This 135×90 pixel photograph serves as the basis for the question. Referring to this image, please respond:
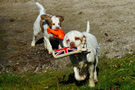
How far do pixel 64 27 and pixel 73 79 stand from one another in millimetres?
6019

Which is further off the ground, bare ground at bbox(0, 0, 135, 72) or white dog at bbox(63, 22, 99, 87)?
white dog at bbox(63, 22, 99, 87)

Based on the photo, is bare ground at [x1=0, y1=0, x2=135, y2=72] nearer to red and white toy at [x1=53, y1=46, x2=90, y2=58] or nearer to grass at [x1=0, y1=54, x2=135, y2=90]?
grass at [x1=0, y1=54, x2=135, y2=90]

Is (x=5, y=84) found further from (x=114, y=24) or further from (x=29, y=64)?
(x=114, y=24)

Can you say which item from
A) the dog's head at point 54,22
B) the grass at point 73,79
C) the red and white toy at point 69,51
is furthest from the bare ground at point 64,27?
the red and white toy at point 69,51

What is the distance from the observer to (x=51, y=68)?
7.56 metres

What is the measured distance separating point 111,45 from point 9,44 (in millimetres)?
4452

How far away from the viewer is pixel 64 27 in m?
12.0

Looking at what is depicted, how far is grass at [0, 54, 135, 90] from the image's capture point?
5406mm

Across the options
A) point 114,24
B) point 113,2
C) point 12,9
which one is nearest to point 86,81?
point 114,24

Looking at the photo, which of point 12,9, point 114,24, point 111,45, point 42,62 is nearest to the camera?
point 42,62

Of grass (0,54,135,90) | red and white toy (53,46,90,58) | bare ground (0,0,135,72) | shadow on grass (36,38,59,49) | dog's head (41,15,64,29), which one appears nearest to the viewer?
red and white toy (53,46,90,58)

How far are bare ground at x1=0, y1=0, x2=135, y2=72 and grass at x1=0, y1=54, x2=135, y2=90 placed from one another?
0.70m

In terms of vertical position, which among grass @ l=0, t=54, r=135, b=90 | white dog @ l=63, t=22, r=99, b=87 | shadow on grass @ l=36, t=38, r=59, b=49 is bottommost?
shadow on grass @ l=36, t=38, r=59, b=49

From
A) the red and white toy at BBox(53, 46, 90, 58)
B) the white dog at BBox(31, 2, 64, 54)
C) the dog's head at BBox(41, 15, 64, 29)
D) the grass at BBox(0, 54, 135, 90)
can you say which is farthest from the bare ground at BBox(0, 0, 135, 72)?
the red and white toy at BBox(53, 46, 90, 58)
